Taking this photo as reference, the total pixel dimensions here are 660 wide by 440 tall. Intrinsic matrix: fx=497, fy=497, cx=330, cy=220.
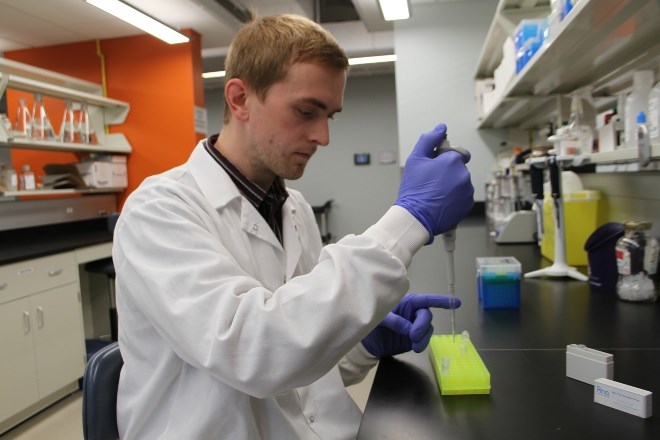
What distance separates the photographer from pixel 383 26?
459 cm

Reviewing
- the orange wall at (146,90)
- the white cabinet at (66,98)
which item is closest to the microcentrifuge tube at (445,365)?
the white cabinet at (66,98)

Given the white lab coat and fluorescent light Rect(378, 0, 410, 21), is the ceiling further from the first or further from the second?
the white lab coat

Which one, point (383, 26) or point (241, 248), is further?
point (383, 26)

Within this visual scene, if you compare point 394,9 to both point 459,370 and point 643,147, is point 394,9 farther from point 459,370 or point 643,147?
point 459,370

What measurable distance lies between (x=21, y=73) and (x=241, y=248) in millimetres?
3924

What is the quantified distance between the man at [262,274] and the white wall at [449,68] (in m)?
3.13

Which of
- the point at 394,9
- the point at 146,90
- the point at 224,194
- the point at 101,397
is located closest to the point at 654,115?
the point at 224,194

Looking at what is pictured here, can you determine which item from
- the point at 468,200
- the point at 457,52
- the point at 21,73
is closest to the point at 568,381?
the point at 468,200

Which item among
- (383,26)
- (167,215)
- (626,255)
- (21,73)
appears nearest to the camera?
(167,215)

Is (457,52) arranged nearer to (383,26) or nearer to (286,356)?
(383,26)

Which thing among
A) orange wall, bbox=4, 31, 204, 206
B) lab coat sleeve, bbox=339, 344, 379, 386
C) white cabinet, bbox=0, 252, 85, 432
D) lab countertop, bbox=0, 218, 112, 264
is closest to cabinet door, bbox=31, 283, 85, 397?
white cabinet, bbox=0, 252, 85, 432

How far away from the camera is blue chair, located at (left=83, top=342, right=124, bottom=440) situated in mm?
1004

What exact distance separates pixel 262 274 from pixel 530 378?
59 centimetres

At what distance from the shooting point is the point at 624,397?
2.61 feet
